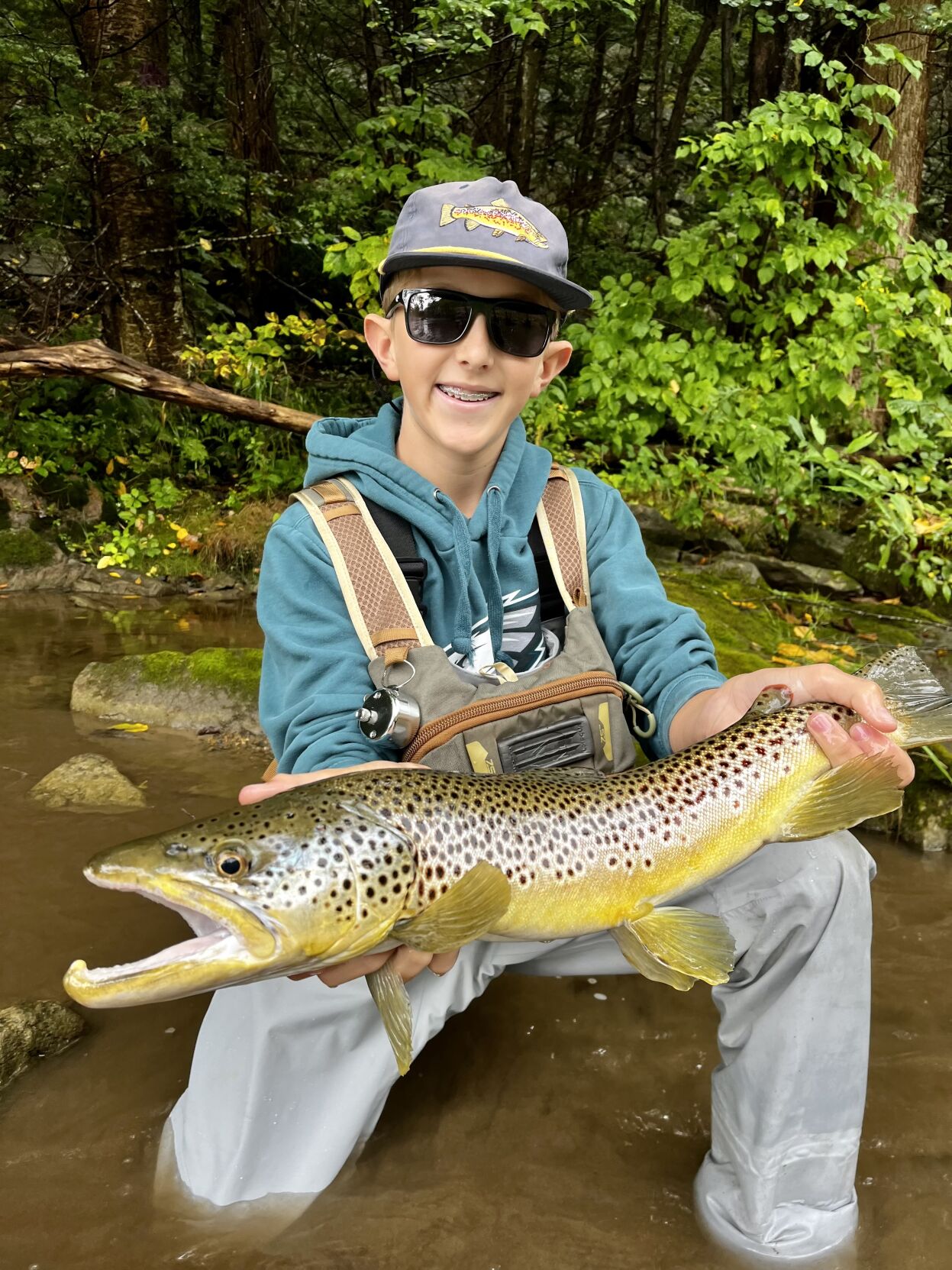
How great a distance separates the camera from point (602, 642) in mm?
2672

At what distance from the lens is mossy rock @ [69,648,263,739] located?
17.0 feet

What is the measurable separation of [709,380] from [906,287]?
5.98 ft

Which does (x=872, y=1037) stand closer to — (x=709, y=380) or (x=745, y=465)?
(x=745, y=465)

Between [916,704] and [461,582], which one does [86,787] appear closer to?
[461,582]

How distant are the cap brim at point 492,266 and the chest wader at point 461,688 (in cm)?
62

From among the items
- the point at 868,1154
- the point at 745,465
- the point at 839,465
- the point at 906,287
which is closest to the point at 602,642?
the point at 868,1154

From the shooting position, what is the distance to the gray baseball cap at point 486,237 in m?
2.44

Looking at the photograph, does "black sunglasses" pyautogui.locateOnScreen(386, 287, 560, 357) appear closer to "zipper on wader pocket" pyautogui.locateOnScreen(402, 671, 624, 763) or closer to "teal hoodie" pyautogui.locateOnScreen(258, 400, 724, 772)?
"teal hoodie" pyautogui.locateOnScreen(258, 400, 724, 772)

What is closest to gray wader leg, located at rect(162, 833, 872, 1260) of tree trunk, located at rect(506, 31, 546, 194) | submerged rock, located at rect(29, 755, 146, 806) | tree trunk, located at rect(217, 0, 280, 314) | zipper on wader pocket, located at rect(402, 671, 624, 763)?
zipper on wader pocket, located at rect(402, 671, 624, 763)

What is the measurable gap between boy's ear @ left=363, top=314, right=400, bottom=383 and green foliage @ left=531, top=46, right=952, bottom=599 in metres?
4.19

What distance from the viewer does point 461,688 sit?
2.32 metres

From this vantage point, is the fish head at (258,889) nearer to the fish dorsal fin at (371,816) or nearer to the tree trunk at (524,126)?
the fish dorsal fin at (371,816)

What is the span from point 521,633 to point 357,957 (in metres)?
1.19

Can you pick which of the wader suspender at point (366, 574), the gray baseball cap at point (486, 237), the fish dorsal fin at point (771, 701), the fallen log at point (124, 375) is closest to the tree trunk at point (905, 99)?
the fallen log at point (124, 375)
